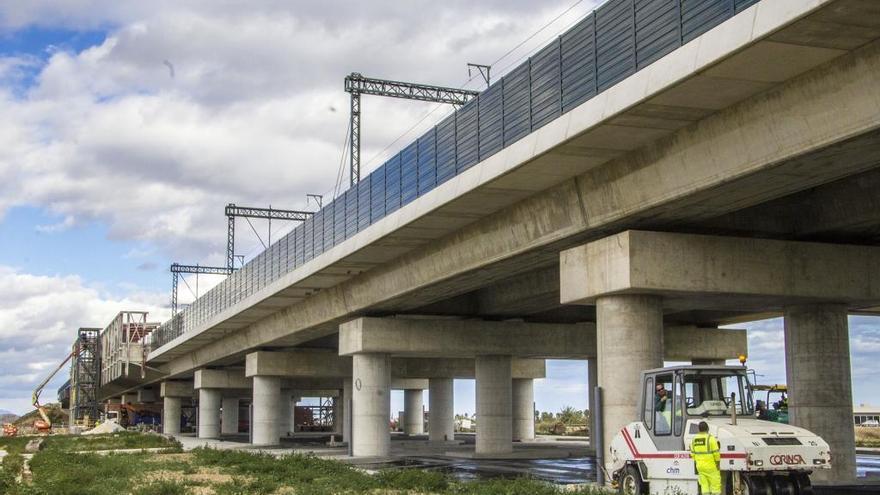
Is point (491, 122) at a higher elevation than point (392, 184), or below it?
higher

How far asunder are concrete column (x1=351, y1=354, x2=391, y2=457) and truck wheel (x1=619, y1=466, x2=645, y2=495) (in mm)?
21313

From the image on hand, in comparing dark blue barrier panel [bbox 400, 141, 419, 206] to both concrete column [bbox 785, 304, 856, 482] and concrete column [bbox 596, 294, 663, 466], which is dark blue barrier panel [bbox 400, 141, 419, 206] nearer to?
concrete column [bbox 596, 294, 663, 466]

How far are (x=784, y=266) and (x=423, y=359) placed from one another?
3982cm

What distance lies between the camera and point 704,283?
2116 centimetres

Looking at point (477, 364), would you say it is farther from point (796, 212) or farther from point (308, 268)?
point (796, 212)

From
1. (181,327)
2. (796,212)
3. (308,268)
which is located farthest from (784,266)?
(181,327)

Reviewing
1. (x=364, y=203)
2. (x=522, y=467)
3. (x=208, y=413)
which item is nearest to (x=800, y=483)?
(x=364, y=203)

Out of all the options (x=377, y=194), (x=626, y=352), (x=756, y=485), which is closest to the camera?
(x=756, y=485)

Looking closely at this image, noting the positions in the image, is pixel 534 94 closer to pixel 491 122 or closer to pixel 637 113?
pixel 491 122

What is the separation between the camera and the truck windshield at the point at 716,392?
54.5 ft

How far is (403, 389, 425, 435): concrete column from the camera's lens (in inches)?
3514

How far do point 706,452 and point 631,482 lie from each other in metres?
3.30

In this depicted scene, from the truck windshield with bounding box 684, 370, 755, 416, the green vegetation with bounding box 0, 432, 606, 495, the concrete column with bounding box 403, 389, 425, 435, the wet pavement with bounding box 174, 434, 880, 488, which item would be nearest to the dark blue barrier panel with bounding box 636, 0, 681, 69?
the truck windshield with bounding box 684, 370, 755, 416

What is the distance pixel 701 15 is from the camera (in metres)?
16.1
